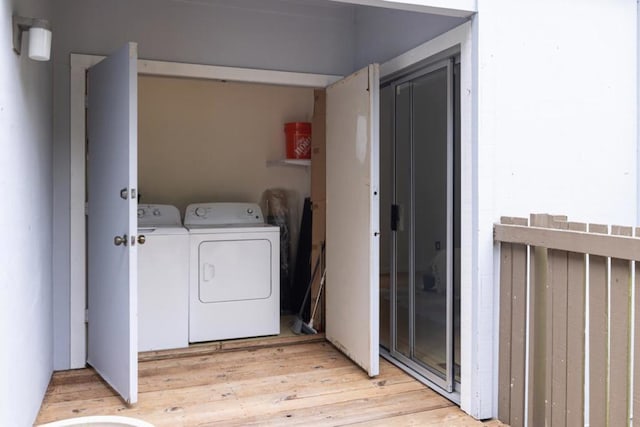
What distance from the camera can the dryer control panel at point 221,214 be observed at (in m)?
4.29

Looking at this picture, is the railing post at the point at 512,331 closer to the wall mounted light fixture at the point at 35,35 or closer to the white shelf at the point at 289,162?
the wall mounted light fixture at the point at 35,35

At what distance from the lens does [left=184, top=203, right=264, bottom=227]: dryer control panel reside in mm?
4289

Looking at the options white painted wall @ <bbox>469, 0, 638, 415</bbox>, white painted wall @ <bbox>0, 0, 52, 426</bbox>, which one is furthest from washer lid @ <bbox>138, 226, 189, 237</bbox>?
white painted wall @ <bbox>469, 0, 638, 415</bbox>

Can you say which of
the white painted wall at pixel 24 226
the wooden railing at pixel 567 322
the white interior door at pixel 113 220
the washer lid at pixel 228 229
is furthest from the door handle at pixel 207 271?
the wooden railing at pixel 567 322

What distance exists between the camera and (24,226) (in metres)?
2.27

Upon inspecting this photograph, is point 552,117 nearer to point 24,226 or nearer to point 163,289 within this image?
point 24,226

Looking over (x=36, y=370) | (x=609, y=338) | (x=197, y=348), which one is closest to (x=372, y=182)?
(x=609, y=338)

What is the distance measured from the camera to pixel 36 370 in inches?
102

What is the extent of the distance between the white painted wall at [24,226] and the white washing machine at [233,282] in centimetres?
102

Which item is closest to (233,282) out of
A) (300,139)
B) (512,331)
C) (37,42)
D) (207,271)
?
(207,271)

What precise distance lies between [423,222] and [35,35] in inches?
88.9

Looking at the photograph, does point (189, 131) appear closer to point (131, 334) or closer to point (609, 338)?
point (131, 334)

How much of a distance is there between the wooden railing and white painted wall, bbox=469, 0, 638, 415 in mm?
140

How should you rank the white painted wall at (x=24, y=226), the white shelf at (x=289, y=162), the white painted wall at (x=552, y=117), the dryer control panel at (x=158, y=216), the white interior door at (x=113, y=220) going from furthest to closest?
the white shelf at (x=289, y=162) < the dryer control panel at (x=158, y=216) < the white interior door at (x=113, y=220) < the white painted wall at (x=552, y=117) < the white painted wall at (x=24, y=226)
